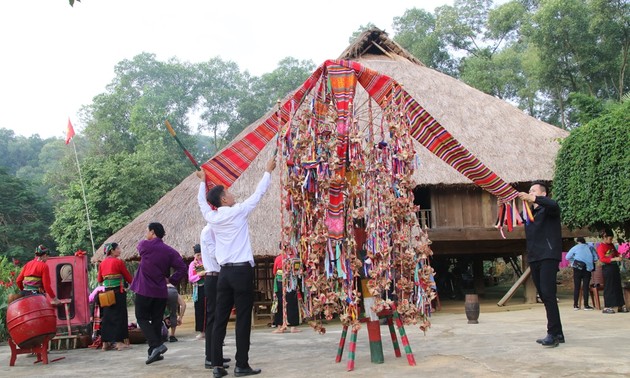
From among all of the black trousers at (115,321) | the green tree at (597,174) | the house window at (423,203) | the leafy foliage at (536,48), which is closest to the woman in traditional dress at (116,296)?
the black trousers at (115,321)

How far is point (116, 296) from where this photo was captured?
9375 millimetres

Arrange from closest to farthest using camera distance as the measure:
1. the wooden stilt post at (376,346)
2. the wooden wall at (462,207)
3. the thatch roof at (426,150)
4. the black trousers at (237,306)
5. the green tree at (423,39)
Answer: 1. the black trousers at (237,306)
2. the wooden stilt post at (376,346)
3. the thatch roof at (426,150)
4. the wooden wall at (462,207)
5. the green tree at (423,39)

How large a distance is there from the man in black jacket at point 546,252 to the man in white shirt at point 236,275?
3.06 metres

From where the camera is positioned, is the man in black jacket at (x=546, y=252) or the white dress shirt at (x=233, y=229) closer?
the white dress shirt at (x=233, y=229)

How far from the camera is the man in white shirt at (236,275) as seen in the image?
6.02 meters

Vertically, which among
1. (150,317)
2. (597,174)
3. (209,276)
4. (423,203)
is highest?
(597,174)

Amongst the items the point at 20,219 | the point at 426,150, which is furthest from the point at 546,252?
the point at 20,219

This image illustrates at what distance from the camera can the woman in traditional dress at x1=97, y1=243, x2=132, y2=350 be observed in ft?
30.7

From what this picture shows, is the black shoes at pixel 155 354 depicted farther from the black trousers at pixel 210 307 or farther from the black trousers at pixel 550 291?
the black trousers at pixel 550 291

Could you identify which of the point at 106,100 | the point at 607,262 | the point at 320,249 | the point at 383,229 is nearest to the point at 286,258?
the point at 320,249

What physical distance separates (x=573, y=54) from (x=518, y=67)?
7301 mm

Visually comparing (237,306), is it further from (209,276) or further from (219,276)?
(209,276)

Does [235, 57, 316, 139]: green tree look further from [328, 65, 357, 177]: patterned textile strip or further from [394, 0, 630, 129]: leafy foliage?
[328, 65, 357, 177]: patterned textile strip

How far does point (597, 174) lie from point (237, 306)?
34.2 feet
